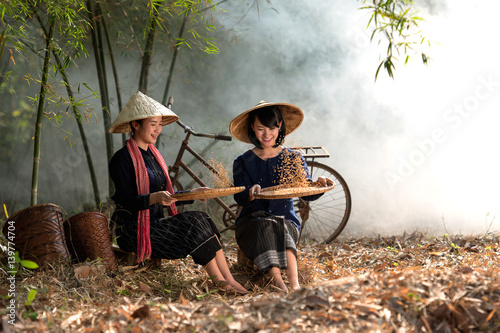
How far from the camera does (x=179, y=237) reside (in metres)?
2.82

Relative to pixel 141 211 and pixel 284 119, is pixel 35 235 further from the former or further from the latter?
pixel 284 119

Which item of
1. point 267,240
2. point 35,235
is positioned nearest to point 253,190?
point 267,240

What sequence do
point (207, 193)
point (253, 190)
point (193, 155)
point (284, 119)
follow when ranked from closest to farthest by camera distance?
point (207, 193)
point (253, 190)
point (284, 119)
point (193, 155)

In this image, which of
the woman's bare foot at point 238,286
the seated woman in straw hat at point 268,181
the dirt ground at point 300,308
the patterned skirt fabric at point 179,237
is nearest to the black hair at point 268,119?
the seated woman in straw hat at point 268,181

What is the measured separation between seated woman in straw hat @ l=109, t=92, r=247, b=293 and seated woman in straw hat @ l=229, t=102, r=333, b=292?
227mm

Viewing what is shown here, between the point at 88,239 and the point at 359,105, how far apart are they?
3901 mm

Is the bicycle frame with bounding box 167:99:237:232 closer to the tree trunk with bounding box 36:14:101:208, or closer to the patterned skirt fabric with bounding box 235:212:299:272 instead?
the tree trunk with bounding box 36:14:101:208

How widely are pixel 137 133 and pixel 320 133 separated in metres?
3.23

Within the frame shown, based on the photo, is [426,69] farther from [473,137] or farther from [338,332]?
[338,332]

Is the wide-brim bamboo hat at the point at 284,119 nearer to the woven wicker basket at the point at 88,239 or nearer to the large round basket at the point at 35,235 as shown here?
the woven wicker basket at the point at 88,239

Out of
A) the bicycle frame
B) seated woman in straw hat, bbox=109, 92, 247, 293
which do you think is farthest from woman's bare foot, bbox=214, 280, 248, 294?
the bicycle frame

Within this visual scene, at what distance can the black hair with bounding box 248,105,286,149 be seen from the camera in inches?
116

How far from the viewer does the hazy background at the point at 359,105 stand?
521 centimetres

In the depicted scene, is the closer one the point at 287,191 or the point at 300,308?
the point at 300,308
